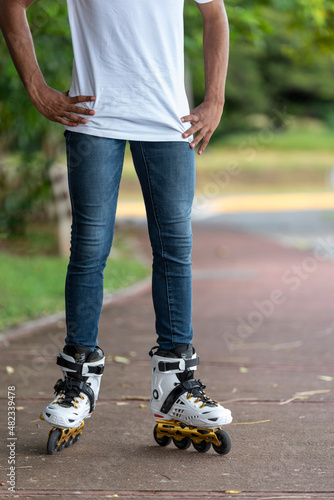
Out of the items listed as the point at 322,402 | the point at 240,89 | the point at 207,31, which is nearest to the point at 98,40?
the point at 207,31

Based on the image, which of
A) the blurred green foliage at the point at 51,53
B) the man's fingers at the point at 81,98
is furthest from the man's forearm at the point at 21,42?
the blurred green foliage at the point at 51,53

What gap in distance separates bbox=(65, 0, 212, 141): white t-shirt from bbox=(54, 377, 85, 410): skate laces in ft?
2.89

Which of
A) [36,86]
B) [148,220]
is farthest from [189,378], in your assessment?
[36,86]

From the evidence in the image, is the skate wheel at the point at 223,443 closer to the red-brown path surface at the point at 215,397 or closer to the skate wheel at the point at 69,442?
the red-brown path surface at the point at 215,397

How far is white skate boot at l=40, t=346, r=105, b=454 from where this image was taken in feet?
8.63

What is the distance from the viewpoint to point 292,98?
1697 inches

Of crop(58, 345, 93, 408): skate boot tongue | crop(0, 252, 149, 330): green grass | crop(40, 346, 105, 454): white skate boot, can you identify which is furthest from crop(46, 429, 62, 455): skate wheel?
crop(0, 252, 149, 330): green grass

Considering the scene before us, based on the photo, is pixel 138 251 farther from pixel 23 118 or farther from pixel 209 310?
pixel 209 310

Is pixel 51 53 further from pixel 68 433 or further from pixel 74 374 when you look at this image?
pixel 68 433

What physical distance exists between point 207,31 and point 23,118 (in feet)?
20.5

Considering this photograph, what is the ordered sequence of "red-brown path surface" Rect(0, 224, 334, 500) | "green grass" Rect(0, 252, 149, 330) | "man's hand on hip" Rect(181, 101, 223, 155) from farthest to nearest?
1. "green grass" Rect(0, 252, 149, 330)
2. "man's hand on hip" Rect(181, 101, 223, 155)
3. "red-brown path surface" Rect(0, 224, 334, 500)

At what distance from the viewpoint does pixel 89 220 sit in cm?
267

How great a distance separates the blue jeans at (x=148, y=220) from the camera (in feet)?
8.66

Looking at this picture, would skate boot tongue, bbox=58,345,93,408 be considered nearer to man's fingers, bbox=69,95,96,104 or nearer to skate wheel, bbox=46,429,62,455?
skate wheel, bbox=46,429,62,455
